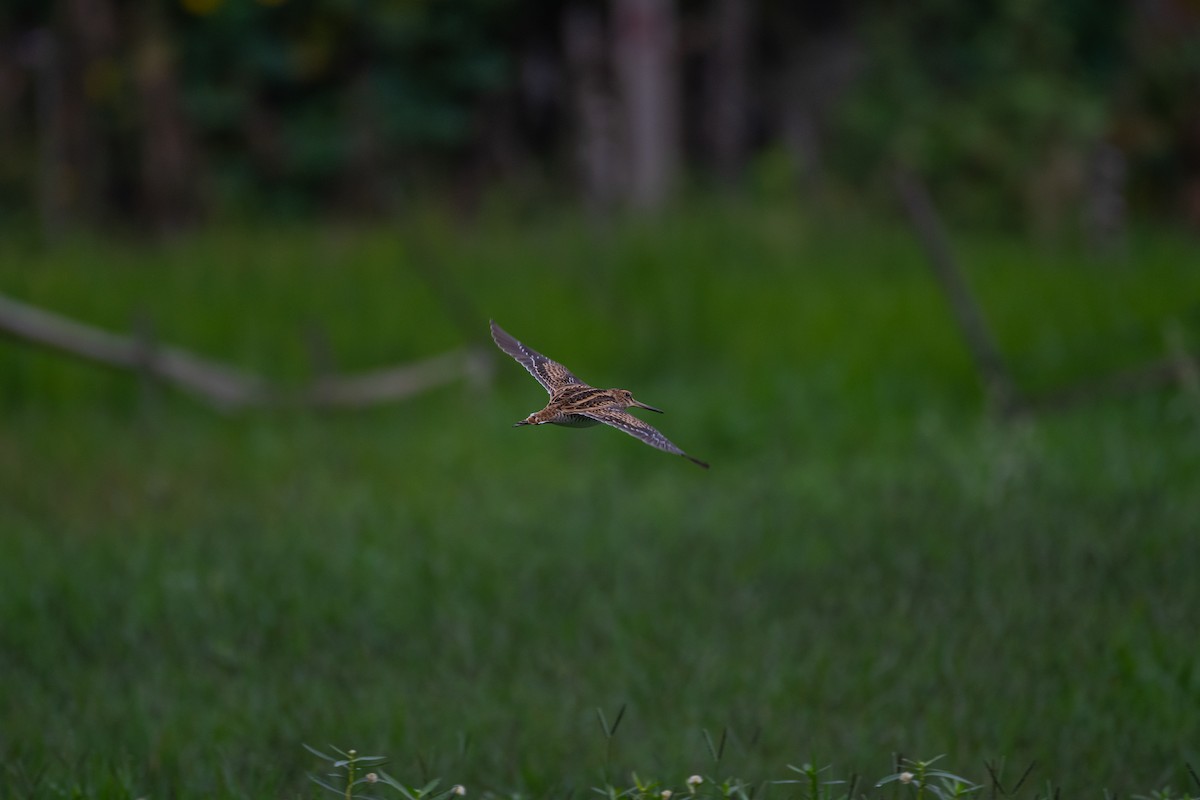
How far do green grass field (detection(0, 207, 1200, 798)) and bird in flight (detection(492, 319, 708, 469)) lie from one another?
0.92 m

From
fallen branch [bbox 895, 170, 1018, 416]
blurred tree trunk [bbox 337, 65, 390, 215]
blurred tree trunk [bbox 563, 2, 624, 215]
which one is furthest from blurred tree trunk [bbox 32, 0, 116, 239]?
fallen branch [bbox 895, 170, 1018, 416]

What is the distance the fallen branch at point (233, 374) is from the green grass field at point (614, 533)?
14 centimetres

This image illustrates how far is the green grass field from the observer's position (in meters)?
3.51

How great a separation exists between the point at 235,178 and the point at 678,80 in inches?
210

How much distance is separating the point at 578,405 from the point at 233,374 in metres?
6.16

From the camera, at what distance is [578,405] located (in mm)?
1901

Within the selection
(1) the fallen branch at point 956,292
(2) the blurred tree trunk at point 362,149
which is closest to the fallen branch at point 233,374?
(1) the fallen branch at point 956,292

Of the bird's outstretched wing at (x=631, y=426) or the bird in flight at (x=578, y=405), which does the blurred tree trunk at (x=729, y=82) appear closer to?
the bird in flight at (x=578, y=405)

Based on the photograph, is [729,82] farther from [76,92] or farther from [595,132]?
[76,92]

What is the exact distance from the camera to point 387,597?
15.3 ft

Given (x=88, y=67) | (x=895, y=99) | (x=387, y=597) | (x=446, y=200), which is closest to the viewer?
(x=387, y=597)

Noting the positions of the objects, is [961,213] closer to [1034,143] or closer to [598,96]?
[1034,143]

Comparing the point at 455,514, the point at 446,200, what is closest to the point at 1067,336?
the point at 455,514

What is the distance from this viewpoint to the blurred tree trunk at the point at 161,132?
12.8m
